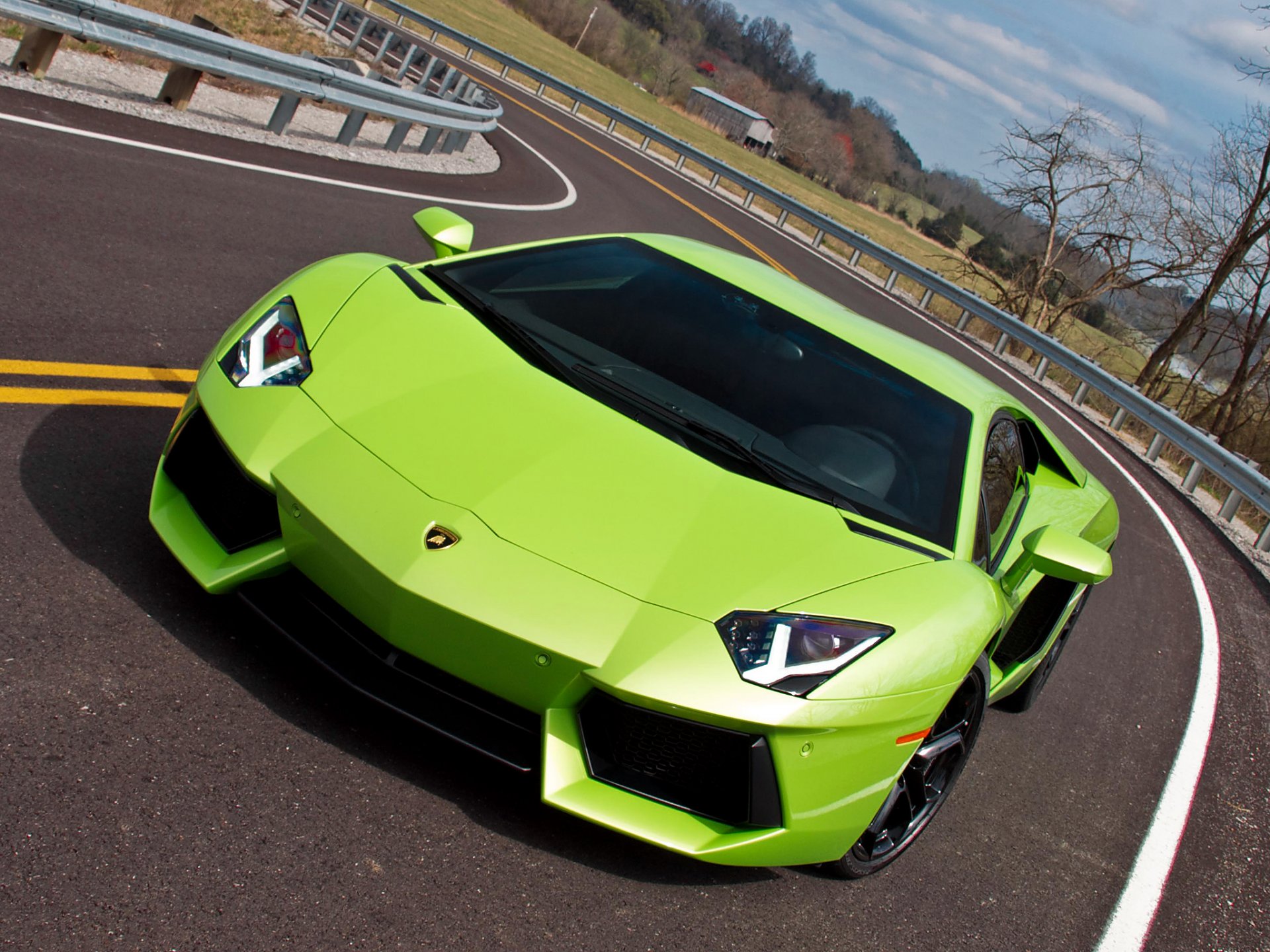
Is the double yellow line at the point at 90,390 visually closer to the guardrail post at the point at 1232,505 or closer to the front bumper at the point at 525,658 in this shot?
the front bumper at the point at 525,658

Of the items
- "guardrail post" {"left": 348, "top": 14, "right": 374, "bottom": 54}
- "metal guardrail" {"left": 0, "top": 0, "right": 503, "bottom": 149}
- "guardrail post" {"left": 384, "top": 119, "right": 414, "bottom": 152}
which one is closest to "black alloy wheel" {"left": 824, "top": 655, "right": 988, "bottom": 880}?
"metal guardrail" {"left": 0, "top": 0, "right": 503, "bottom": 149}

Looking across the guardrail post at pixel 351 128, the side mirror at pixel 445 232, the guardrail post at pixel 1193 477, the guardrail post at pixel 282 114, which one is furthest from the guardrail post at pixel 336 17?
the side mirror at pixel 445 232

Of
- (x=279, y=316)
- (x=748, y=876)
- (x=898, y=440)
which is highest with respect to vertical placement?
(x=898, y=440)

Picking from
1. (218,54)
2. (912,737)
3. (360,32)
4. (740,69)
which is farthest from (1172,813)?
(740,69)

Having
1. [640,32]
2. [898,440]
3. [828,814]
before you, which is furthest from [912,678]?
[640,32]

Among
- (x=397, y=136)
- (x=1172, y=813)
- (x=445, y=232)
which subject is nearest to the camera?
(x=445, y=232)

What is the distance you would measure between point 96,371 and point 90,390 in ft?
0.85

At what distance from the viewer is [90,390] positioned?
4750 millimetres

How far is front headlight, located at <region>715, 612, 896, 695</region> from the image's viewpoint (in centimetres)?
298

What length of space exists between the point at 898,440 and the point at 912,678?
106 cm

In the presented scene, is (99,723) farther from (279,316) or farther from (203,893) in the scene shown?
(279,316)

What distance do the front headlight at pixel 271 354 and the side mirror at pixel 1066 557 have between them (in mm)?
2381

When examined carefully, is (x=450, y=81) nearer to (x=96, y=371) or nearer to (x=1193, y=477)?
(x=1193, y=477)

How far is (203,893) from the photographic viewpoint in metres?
2.51
